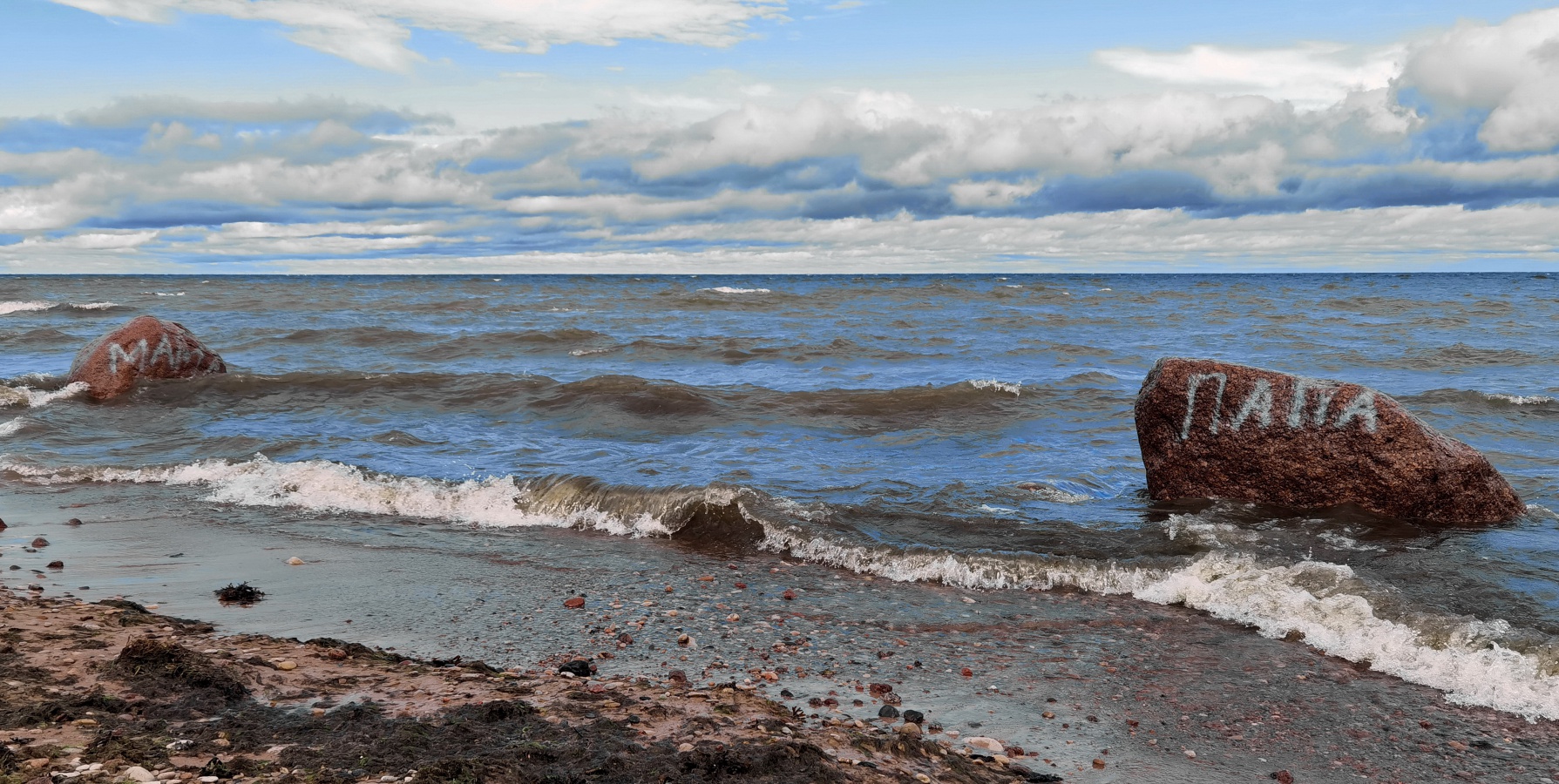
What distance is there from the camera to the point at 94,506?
799 centimetres

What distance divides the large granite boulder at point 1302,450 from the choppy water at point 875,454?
23cm

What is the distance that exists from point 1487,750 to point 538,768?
3.64 meters

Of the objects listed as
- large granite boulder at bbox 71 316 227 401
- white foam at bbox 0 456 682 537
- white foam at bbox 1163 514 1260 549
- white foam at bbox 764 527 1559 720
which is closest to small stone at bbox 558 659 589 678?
white foam at bbox 764 527 1559 720

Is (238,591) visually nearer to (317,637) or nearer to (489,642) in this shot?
(317,637)

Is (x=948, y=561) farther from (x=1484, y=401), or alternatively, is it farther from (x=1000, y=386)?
(x=1484, y=401)

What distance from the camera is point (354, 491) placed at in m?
8.48

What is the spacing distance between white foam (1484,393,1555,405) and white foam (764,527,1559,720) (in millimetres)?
9215

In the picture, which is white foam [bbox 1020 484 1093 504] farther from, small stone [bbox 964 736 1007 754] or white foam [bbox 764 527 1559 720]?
small stone [bbox 964 736 1007 754]

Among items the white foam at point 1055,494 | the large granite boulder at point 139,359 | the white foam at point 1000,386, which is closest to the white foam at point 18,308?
the large granite boulder at point 139,359

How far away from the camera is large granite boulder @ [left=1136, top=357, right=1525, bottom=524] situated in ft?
24.8

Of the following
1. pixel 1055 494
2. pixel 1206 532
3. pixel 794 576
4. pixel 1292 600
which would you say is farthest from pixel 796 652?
pixel 1055 494

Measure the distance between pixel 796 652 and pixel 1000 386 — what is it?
10144mm

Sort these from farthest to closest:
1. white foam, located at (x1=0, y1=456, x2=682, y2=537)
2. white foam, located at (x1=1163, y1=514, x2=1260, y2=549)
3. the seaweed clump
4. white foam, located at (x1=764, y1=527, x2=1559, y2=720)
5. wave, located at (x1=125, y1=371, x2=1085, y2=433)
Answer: wave, located at (x1=125, y1=371, x2=1085, y2=433) < white foam, located at (x1=0, y1=456, x2=682, y2=537) < white foam, located at (x1=1163, y1=514, x2=1260, y2=549) < the seaweed clump < white foam, located at (x1=764, y1=527, x2=1559, y2=720)

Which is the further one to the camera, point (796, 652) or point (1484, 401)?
point (1484, 401)
